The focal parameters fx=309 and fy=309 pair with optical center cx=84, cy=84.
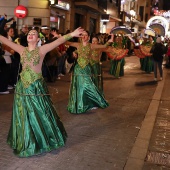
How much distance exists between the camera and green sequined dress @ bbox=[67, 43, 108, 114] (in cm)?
668

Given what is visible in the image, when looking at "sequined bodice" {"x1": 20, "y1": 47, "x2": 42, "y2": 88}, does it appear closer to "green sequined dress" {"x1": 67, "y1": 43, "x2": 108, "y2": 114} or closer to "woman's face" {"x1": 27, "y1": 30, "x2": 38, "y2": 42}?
"woman's face" {"x1": 27, "y1": 30, "x2": 38, "y2": 42}

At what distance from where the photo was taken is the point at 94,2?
22.7 meters

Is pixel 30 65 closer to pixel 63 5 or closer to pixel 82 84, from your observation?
pixel 82 84

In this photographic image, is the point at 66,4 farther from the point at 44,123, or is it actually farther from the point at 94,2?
the point at 44,123

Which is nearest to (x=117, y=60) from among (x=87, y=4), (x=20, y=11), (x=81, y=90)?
(x=20, y=11)

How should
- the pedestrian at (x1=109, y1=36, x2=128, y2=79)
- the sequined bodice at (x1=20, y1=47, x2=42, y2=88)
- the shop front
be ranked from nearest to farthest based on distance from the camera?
the sequined bodice at (x1=20, y1=47, x2=42, y2=88) < the pedestrian at (x1=109, y1=36, x2=128, y2=79) < the shop front

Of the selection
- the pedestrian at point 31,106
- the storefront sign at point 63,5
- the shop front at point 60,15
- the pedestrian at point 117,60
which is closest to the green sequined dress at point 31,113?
the pedestrian at point 31,106

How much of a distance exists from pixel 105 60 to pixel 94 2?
15.2ft

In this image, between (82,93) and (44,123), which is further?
(82,93)

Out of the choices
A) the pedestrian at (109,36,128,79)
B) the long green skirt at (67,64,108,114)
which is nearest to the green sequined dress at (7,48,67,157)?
the long green skirt at (67,64,108,114)

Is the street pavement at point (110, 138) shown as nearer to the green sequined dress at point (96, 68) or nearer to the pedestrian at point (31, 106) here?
the pedestrian at point (31, 106)

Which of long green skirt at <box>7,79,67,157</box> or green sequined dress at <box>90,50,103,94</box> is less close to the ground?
green sequined dress at <box>90,50,103,94</box>

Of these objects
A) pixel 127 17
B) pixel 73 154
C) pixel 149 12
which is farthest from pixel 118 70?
pixel 149 12

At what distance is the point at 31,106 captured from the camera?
423cm
